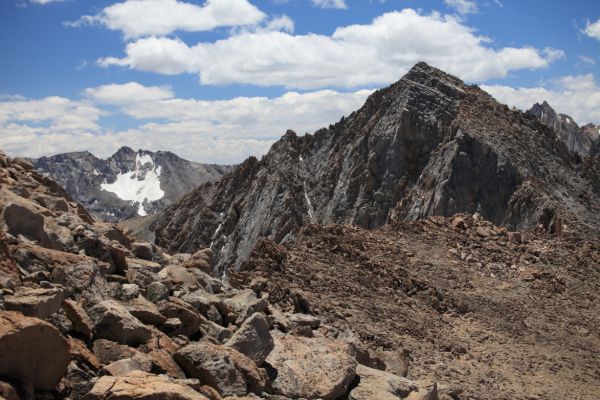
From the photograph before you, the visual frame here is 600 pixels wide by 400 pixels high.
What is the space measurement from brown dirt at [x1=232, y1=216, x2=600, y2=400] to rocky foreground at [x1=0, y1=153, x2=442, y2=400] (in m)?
3.62

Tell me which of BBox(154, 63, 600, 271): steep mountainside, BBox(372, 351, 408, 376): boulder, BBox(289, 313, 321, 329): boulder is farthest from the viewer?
BBox(154, 63, 600, 271): steep mountainside

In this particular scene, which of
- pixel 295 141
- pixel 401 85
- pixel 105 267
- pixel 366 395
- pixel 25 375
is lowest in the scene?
pixel 366 395

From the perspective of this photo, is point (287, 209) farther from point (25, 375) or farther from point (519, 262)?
point (25, 375)

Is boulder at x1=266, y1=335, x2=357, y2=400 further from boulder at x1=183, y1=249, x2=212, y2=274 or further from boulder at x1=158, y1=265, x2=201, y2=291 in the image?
boulder at x1=183, y1=249, x2=212, y2=274

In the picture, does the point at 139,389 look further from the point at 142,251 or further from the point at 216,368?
the point at 142,251

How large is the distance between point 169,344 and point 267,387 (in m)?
1.70

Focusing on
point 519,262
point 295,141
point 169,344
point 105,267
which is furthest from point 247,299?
point 295,141

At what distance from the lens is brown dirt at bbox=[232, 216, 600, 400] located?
57.3ft

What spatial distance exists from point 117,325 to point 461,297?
15165 millimetres

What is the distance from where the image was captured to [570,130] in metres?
160

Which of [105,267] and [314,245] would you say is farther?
[314,245]

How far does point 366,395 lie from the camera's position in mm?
11016

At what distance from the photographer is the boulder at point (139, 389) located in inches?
283

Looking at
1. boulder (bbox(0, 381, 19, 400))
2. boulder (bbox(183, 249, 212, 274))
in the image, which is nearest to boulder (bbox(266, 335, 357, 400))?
boulder (bbox(0, 381, 19, 400))
